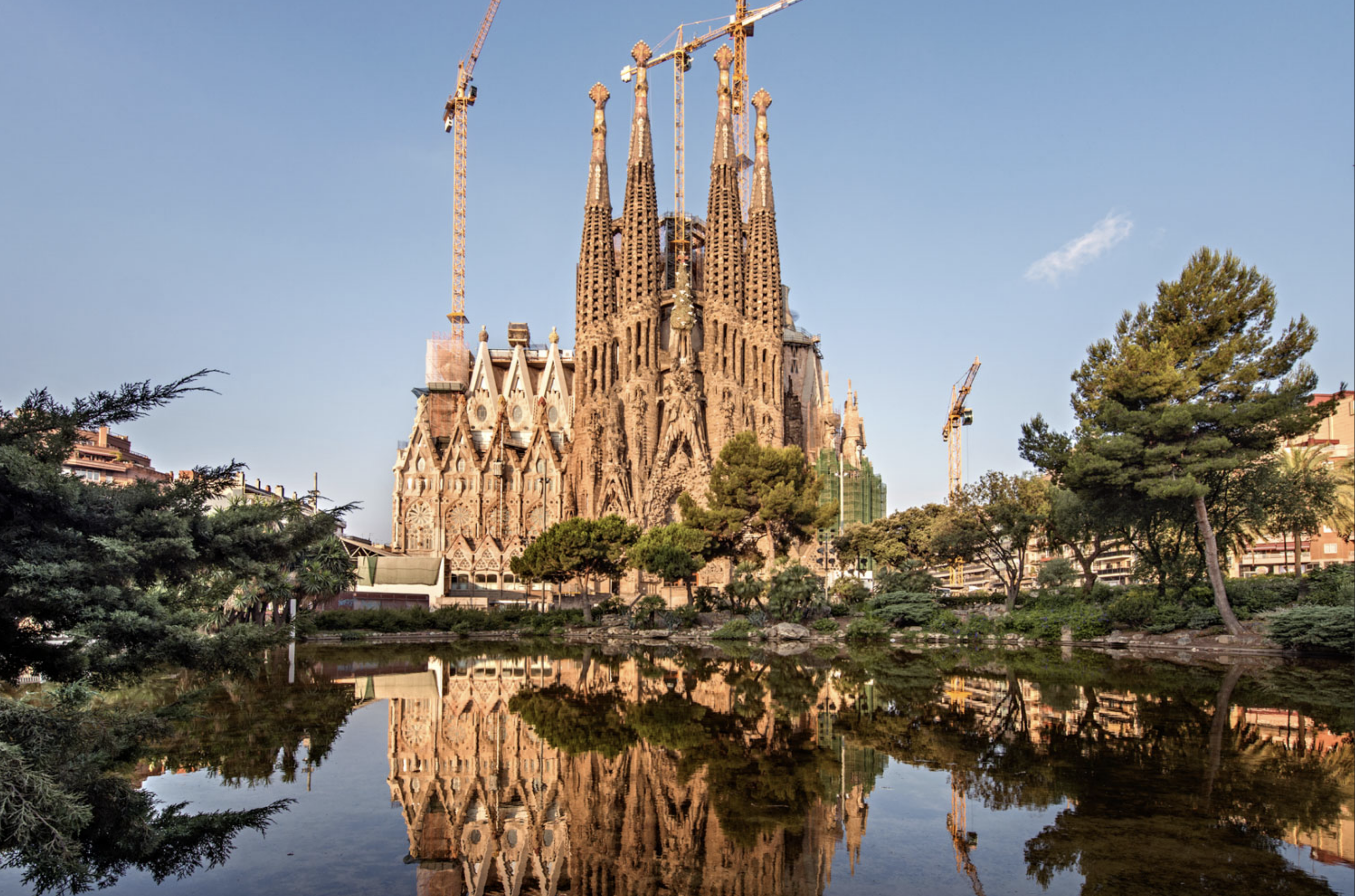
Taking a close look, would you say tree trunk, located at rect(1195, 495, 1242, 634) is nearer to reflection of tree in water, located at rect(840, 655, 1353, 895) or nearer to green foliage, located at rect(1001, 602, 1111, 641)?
green foliage, located at rect(1001, 602, 1111, 641)

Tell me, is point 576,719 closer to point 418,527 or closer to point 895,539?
point 895,539

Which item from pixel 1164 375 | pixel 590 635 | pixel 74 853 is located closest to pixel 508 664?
pixel 590 635

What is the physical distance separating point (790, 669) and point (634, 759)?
12.5 meters

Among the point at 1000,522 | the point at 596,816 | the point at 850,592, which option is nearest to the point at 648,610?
the point at 850,592

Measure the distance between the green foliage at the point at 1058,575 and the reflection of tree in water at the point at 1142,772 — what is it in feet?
66.2

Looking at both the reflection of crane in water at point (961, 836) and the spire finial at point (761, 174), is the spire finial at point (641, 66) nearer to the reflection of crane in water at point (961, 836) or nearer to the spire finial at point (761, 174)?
the spire finial at point (761, 174)

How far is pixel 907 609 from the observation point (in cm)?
3556

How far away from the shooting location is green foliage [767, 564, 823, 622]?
121ft

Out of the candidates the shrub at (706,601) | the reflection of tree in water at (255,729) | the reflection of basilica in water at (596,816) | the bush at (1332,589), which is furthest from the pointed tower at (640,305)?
the reflection of basilica in water at (596,816)

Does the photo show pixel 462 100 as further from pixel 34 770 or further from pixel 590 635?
pixel 34 770

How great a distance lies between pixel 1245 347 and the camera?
2695 centimetres

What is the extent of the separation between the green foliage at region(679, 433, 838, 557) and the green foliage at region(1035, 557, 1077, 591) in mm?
10994

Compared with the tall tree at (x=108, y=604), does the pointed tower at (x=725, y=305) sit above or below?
above

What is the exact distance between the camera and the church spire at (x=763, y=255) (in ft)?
214
